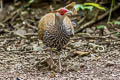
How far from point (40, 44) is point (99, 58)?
1865 millimetres

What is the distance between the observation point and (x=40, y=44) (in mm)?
7734

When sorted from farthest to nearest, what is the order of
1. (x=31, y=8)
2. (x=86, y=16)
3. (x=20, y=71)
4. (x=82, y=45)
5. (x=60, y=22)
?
(x=31, y=8) < (x=86, y=16) < (x=82, y=45) < (x=20, y=71) < (x=60, y=22)

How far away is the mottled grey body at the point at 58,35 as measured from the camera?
5512 mm

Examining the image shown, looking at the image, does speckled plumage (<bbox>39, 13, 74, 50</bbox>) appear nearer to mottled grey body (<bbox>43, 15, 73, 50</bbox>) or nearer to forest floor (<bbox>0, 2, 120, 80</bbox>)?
mottled grey body (<bbox>43, 15, 73, 50</bbox>)

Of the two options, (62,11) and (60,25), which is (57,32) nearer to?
(60,25)

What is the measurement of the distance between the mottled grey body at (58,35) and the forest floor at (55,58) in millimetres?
528

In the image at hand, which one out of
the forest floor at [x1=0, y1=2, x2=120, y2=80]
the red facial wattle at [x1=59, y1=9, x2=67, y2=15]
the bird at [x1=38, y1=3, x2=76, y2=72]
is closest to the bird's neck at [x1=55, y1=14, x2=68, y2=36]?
the bird at [x1=38, y1=3, x2=76, y2=72]

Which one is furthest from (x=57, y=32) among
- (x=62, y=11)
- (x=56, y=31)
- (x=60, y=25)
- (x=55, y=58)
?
(x=55, y=58)

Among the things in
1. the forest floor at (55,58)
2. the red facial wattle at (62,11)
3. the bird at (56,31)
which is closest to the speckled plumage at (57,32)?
the bird at (56,31)

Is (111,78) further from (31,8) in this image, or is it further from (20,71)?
(31,8)

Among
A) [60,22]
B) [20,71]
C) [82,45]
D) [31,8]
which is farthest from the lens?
[31,8]

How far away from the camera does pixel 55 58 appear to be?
668cm

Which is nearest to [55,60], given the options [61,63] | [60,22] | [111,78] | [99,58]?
[61,63]

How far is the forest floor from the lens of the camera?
17.9 ft
